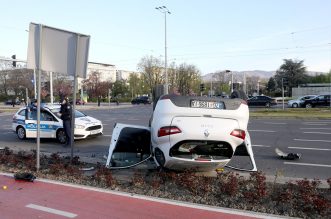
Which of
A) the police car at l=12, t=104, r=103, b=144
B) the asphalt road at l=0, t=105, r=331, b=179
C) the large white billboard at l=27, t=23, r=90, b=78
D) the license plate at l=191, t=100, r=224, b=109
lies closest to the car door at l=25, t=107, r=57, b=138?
the police car at l=12, t=104, r=103, b=144

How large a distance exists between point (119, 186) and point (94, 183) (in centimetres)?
53

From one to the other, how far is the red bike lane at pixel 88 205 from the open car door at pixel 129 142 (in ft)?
3.71

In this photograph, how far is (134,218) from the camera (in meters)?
4.94

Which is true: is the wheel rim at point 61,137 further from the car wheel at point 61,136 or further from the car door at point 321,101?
the car door at point 321,101

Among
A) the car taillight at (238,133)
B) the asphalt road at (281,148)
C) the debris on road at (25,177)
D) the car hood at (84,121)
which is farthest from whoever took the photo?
the car hood at (84,121)

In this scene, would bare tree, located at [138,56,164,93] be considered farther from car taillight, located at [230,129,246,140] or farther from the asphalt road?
car taillight, located at [230,129,246,140]

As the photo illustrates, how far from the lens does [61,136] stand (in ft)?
45.4

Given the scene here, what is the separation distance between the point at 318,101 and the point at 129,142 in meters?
39.9

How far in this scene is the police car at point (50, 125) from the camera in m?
13.9

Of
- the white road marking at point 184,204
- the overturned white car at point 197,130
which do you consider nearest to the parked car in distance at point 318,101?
the overturned white car at point 197,130

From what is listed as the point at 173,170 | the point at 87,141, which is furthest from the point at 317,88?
the point at 173,170

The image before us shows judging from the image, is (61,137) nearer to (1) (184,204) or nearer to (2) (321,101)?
(1) (184,204)

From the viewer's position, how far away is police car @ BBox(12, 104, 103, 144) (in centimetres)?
1391

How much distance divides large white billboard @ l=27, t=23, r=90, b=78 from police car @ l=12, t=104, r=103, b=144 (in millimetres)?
6079
